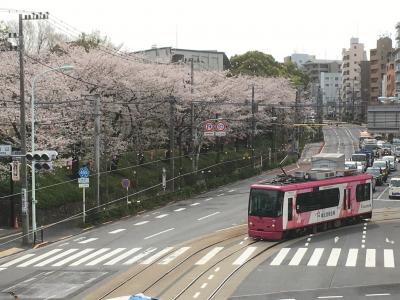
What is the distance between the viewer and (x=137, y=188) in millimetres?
52062

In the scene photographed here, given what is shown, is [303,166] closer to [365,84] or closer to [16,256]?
[16,256]

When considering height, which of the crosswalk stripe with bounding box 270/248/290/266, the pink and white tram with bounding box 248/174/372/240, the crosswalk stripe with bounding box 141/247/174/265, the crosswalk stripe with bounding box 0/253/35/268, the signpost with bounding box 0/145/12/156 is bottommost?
the crosswalk stripe with bounding box 0/253/35/268

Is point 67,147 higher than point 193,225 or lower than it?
higher

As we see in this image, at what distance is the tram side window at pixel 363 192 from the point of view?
114 ft

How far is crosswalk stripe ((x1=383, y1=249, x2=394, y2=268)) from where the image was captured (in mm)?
23500

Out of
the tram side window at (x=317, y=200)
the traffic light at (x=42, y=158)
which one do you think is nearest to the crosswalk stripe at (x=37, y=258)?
the traffic light at (x=42, y=158)

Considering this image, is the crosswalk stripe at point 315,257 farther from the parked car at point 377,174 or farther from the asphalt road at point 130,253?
the parked car at point 377,174

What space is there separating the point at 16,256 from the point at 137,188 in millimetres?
24171

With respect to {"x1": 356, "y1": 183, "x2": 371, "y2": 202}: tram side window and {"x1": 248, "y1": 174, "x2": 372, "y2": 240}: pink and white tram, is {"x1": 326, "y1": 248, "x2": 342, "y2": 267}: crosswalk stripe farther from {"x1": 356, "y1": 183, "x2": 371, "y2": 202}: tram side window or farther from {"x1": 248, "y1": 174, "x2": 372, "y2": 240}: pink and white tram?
{"x1": 356, "y1": 183, "x2": 371, "y2": 202}: tram side window

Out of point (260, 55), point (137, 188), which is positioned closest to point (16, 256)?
point (137, 188)

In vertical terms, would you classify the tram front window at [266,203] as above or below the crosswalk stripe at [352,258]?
above

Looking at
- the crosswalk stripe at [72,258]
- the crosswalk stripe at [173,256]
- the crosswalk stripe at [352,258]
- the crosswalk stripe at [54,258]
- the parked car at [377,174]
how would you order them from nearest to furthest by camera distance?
the crosswalk stripe at [352,258]
the crosswalk stripe at [173,256]
the crosswalk stripe at [72,258]
the crosswalk stripe at [54,258]
the parked car at [377,174]

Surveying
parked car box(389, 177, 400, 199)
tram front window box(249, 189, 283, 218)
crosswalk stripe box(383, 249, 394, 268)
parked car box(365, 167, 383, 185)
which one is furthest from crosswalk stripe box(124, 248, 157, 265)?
parked car box(365, 167, 383, 185)

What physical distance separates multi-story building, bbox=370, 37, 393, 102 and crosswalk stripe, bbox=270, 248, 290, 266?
13005 centimetres
